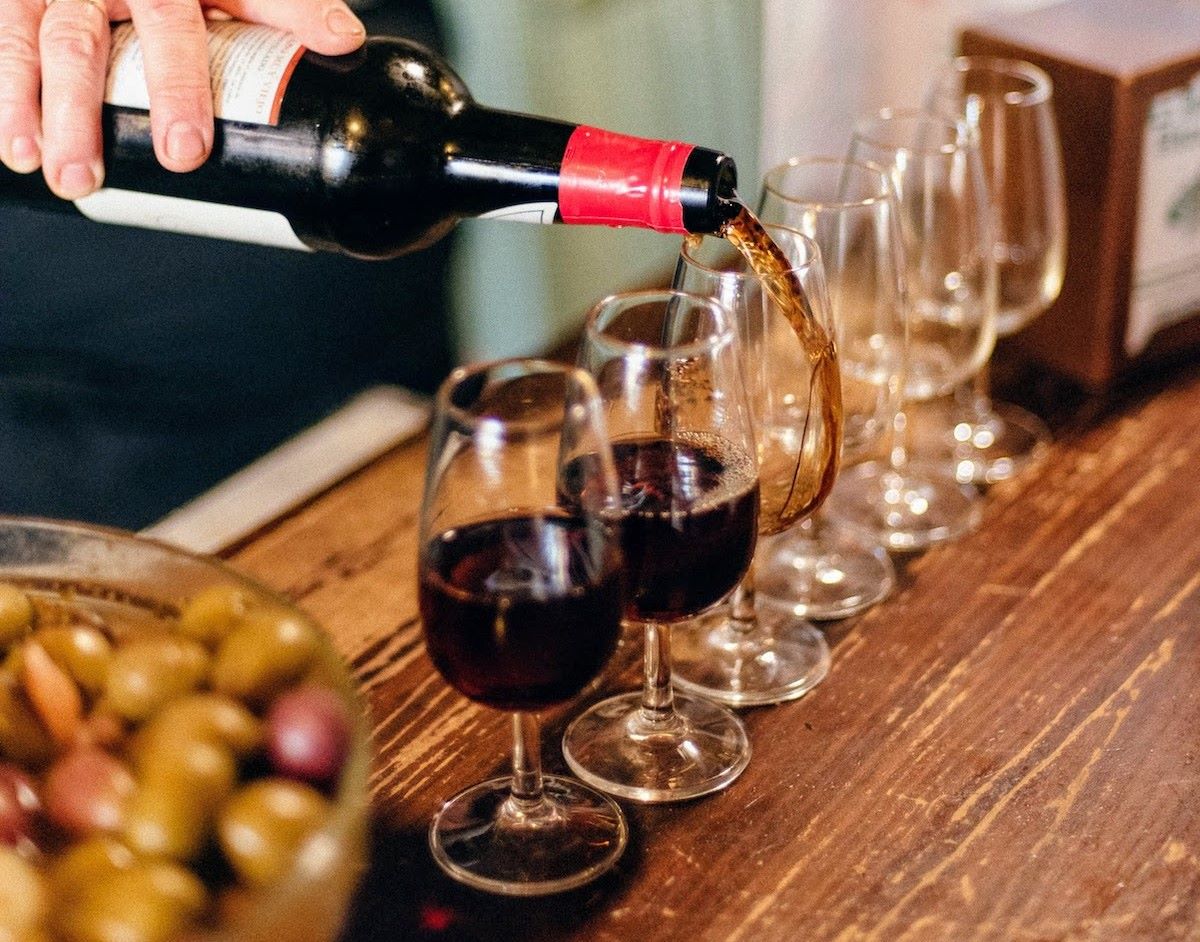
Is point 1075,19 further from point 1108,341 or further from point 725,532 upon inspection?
point 725,532

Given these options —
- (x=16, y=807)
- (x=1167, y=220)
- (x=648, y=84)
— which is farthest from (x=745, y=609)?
(x=648, y=84)

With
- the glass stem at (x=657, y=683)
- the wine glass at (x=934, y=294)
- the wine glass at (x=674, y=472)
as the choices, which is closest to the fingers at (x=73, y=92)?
the wine glass at (x=674, y=472)

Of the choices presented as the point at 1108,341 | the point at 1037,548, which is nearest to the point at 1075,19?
the point at 1108,341

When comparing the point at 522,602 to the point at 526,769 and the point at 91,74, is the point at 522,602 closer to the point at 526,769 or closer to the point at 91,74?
the point at 526,769

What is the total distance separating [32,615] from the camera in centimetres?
65

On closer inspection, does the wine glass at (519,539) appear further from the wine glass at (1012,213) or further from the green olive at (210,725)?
the wine glass at (1012,213)

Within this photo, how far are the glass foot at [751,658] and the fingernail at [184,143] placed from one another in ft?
1.38

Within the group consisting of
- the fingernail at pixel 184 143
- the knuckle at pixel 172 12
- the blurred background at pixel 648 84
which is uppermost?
the knuckle at pixel 172 12

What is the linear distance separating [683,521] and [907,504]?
1.37ft

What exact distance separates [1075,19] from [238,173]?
0.83 m

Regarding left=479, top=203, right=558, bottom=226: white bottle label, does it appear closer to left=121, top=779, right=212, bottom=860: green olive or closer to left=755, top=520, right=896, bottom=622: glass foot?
left=755, top=520, right=896, bottom=622: glass foot

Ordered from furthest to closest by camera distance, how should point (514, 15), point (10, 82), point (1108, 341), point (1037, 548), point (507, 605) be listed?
1. point (514, 15)
2. point (1108, 341)
3. point (1037, 548)
4. point (10, 82)
5. point (507, 605)

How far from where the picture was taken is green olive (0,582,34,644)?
65cm

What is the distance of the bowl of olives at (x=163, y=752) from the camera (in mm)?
494
